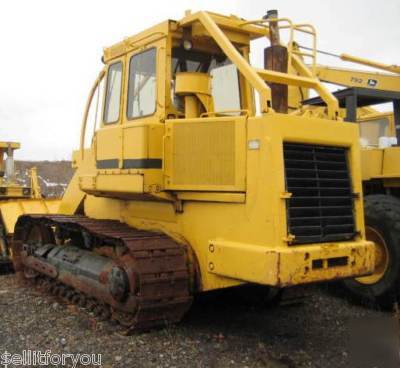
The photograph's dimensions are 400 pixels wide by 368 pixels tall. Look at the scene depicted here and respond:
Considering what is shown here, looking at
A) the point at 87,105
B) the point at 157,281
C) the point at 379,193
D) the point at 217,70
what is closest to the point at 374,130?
the point at 379,193

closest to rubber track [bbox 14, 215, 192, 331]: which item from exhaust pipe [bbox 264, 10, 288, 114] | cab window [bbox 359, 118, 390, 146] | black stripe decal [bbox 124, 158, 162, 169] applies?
black stripe decal [bbox 124, 158, 162, 169]

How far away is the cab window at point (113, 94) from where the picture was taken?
22.0 ft

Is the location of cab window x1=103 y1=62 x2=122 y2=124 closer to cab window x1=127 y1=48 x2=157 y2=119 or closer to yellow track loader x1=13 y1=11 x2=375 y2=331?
yellow track loader x1=13 y1=11 x2=375 y2=331

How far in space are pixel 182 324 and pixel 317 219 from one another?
1.80m

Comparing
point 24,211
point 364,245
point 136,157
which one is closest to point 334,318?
point 364,245

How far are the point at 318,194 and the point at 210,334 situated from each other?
68.3 inches

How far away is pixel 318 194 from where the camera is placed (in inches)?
206

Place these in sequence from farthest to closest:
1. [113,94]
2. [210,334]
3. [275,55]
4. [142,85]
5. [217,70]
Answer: [113,94] < [217,70] < [142,85] < [275,55] < [210,334]

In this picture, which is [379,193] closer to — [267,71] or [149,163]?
[267,71]

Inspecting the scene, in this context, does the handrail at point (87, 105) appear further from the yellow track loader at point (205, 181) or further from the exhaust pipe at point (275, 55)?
the exhaust pipe at point (275, 55)

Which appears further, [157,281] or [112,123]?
[112,123]

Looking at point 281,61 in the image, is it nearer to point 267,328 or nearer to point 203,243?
point 203,243

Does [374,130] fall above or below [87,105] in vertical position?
below

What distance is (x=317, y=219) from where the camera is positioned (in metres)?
5.16
